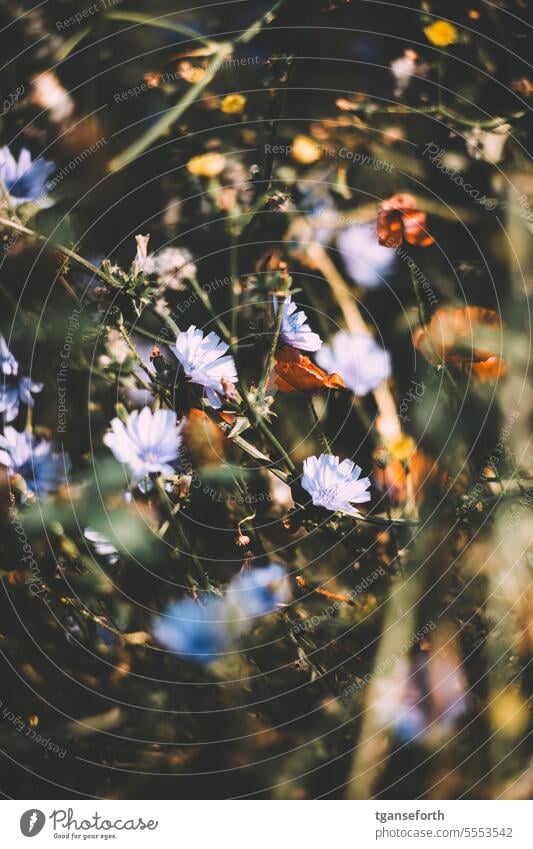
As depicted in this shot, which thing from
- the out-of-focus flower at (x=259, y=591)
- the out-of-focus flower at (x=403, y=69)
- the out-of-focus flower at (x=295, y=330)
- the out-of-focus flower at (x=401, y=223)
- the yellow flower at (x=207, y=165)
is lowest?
the out-of-focus flower at (x=259, y=591)

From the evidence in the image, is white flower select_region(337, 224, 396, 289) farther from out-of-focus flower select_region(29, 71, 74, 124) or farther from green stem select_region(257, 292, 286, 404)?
out-of-focus flower select_region(29, 71, 74, 124)

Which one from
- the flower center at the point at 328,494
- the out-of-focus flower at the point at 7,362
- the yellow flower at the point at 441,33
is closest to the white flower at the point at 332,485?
the flower center at the point at 328,494

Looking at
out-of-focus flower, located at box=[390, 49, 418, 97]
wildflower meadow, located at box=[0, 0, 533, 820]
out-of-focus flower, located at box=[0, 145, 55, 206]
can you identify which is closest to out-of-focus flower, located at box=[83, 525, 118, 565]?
wildflower meadow, located at box=[0, 0, 533, 820]

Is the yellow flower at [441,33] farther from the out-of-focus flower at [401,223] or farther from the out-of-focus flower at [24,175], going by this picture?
the out-of-focus flower at [24,175]

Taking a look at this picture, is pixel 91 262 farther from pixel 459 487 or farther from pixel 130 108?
pixel 459 487

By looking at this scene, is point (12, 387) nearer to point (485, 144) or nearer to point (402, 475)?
point (402, 475)
